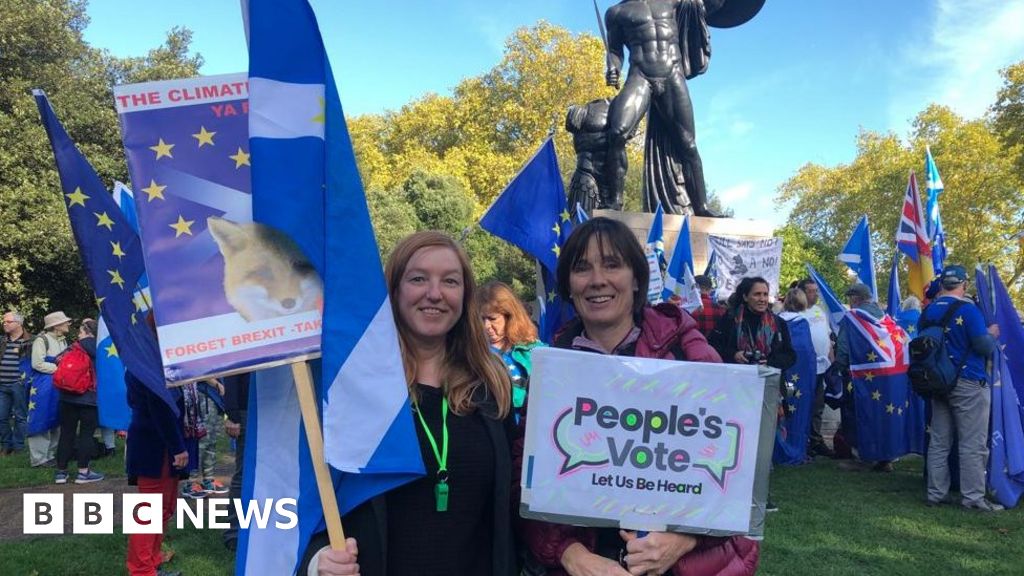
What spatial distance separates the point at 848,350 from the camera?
25.7 feet

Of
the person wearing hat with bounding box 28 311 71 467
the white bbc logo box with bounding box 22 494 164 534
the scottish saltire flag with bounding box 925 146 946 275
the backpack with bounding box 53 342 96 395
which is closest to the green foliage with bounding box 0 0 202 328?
the person wearing hat with bounding box 28 311 71 467

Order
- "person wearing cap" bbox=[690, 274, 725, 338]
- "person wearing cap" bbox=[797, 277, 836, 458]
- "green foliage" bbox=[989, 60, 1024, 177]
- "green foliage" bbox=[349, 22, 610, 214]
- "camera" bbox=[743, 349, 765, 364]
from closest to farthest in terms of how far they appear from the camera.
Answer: "camera" bbox=[743, 349, 765, 364]
"person wearing cap" bbox=[690, 274, 725, 338]
"person wearing cap" bbox=[797, 277, 836, 458]
"green foliage" bbox=[989, 60, 1024, 177]
"green foliage" bbox=[349, 22, 610, 214]

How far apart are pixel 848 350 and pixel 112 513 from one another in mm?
7432

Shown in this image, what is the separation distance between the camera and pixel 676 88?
13.1 m

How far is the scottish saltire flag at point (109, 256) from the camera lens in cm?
362

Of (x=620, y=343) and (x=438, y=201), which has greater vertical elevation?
(x=438, y=201)

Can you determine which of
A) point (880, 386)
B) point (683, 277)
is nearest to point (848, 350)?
point (880, 386)

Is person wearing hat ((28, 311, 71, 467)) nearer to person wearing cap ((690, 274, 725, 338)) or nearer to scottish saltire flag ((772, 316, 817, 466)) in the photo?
person wearing cap ((690, 274, 725, 338))

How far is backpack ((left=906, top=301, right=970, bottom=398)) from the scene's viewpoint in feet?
19.9

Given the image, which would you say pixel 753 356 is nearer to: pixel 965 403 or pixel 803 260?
pixel 965 403

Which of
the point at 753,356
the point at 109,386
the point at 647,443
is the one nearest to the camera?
the point at 647,443

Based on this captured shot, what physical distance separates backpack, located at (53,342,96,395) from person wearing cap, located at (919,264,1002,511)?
28.5 ft

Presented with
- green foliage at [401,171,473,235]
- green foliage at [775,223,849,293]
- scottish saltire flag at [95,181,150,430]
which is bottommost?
scottish saltire flag at [95,181,150,430]

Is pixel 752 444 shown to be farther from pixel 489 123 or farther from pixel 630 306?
pixel 489 123
